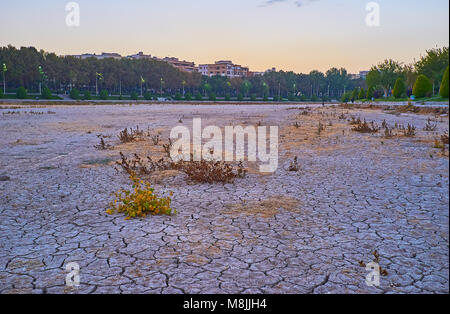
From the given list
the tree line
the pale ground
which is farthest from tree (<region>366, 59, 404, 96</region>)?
the pale ground

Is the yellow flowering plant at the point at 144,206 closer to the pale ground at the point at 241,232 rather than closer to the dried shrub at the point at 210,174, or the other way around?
the pale ground at the point at 241,232

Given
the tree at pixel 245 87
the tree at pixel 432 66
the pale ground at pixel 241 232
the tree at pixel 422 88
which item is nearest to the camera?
the pale ground at pixel 241 232

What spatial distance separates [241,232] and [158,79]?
10934cm

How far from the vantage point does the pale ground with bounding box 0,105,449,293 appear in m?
3.28

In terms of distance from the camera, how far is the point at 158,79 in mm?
109125

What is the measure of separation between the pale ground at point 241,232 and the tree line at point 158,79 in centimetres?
3591

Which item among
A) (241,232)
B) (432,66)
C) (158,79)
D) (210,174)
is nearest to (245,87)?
(158,79)

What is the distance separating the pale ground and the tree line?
35910mm

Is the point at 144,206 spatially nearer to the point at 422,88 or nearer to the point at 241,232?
the point at 241,232

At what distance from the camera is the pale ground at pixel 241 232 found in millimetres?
3275

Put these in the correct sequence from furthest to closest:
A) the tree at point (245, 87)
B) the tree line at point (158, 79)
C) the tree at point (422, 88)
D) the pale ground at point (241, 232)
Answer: the tree at point (245, 87), the tree line at point (158, 79), the tree at point (422, 88), the pale ground at point (241, 232)

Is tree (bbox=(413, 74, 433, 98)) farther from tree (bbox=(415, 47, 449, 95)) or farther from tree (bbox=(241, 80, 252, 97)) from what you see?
tree (bbox=(241, 80, 252, 97))

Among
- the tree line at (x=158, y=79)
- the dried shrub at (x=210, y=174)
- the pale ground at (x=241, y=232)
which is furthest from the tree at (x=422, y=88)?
the dried shrub at (x=210, y=174)

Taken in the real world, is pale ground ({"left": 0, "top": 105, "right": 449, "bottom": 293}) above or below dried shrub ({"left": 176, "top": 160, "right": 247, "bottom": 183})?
below
